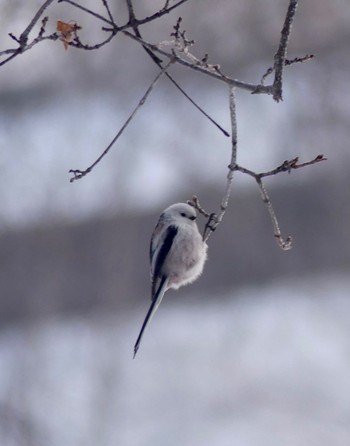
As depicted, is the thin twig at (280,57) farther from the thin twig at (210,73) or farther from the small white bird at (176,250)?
the small white bird at (176,250)

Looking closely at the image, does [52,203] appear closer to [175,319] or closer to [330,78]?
[175,319]

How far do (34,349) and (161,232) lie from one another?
3.90 metres

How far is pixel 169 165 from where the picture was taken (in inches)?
255

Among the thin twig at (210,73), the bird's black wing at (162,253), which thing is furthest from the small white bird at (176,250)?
the thin twig at (210,73)

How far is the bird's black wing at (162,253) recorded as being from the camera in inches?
91.5

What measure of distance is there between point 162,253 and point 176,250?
37 mm

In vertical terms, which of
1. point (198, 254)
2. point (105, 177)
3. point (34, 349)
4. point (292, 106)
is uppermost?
point (292, 106)

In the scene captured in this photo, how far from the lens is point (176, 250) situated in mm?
2367

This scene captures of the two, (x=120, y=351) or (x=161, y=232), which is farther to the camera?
(x=120, y=351)

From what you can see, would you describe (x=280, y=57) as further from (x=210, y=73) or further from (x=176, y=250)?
(x=176, y=250)

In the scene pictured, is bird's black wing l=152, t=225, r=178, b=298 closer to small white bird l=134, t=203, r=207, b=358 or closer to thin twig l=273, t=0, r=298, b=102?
small white bird l=134, t=203, r=207, b=358

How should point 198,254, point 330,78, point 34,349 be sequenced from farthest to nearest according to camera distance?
1. point 330,78
2. point 34,349
3. point 198,254

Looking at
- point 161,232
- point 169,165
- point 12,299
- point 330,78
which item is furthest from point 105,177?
point 161,232

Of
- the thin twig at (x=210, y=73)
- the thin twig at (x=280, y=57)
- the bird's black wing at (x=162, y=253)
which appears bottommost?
the bird's black wing at (x=162, y=253)
